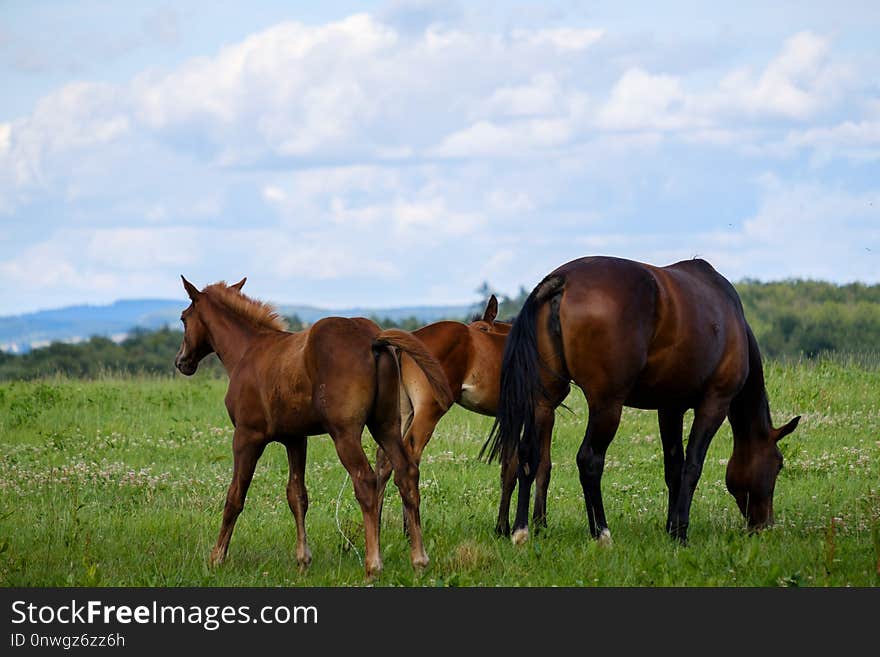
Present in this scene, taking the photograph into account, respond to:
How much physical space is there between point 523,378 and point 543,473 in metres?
1.07

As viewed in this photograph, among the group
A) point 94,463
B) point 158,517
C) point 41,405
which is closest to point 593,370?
point 158,517

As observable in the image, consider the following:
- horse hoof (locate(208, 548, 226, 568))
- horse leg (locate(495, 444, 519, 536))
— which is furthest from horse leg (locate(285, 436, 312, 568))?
horse leg (locate(495, 444, 519, 536))

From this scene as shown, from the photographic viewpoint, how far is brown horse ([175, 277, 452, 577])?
7855 mm

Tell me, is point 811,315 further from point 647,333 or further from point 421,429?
point 647,333

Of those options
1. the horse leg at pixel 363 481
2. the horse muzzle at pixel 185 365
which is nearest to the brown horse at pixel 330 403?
the horse leg at pixel 363 481

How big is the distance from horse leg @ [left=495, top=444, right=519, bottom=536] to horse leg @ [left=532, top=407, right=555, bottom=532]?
22 centimetres

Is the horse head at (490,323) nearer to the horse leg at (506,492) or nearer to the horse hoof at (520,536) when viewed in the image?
the horse leg at (506,492)

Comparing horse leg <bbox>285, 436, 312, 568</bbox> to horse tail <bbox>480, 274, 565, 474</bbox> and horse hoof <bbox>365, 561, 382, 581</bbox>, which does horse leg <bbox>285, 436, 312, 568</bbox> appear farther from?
horse tail <bbox>480, 274, 565, 474</bbox>

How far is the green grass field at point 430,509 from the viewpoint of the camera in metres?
8.00

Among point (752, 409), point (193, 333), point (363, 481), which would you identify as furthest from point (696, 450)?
point (193, 333)

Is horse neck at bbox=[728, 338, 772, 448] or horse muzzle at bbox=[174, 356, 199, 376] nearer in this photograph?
horse muzzle at bbox=[174, 356, 199, 376]

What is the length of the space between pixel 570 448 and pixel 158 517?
5680mm

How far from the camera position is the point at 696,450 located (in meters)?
9.45

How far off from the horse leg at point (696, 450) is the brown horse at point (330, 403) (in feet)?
7.77
